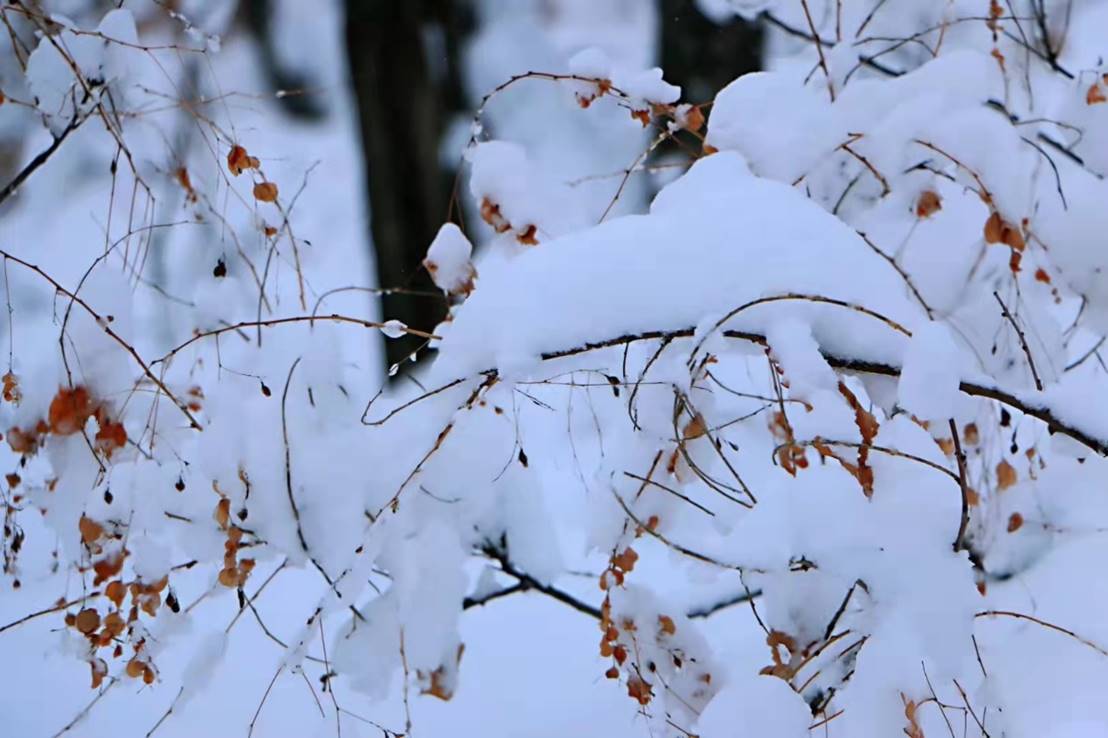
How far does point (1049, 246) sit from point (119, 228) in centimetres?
304

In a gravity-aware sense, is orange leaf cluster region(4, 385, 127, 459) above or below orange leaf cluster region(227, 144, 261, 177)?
below

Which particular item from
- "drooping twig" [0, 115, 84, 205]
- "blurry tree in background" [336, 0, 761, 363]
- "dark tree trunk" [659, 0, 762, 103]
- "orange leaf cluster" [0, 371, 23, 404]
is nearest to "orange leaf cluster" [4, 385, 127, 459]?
"orange leaf cluster" [0, 371, 23, 404]

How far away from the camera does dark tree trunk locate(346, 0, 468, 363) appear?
2.90 meters

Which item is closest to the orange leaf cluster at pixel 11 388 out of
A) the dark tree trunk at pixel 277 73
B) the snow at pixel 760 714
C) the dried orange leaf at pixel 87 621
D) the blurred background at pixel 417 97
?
the dried orange leaf at pixel 87 621

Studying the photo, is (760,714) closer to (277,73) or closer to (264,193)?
Answer: (264,193)

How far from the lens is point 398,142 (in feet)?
9.76

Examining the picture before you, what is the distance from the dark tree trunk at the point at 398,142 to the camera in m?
2.90

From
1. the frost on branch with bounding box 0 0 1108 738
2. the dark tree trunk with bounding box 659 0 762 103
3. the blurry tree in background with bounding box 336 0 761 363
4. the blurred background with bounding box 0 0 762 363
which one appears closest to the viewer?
the frost on branch with bounding box 0 0 1108 738

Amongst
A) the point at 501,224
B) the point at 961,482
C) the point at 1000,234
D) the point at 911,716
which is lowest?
the point at 911,716

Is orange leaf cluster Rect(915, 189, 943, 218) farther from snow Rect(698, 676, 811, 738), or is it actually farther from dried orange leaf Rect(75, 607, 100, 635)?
dried orange leaf Rect(75, 607, 100, 635)

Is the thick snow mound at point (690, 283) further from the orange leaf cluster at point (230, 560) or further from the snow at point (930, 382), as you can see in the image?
the orange leaf cluster at point (230, 560)

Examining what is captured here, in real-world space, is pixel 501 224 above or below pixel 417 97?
below

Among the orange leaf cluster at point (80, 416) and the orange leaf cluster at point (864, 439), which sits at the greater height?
the orange leaf cluster at point (80, 416)

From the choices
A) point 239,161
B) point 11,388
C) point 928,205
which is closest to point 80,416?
point 11,388
